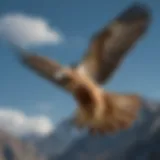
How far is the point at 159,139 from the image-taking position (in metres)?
28.4

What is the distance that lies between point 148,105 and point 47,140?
94.1 feet

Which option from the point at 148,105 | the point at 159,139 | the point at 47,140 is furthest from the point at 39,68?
the point at 47,140

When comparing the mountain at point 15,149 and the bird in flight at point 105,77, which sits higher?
the mountain at point 15,149

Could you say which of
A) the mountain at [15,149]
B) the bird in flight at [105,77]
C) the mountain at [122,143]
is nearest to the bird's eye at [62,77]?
the bird in flight at [105,77]

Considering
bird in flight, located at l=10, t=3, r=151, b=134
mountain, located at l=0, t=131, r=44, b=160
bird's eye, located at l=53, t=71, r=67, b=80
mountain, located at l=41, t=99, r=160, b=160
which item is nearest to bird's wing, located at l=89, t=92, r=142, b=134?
bird in flight, located at l=10, t=3, r=151, b=134

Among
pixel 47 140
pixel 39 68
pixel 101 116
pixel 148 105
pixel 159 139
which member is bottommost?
pixel 101 116

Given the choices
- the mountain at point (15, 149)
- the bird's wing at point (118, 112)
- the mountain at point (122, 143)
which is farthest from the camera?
the mountain at point (15, 149)

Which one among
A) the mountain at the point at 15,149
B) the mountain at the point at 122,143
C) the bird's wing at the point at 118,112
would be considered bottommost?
the bird's wing at the point at 118,112

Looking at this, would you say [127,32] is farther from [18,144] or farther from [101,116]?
[18,144]

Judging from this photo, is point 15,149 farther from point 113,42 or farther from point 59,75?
point 59,75

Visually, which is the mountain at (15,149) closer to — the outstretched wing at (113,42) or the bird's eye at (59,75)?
the outstretched wing at (113,42)

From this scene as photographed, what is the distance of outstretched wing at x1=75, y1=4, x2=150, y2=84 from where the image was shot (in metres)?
1.18

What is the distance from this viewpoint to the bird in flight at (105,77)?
1.16 metres

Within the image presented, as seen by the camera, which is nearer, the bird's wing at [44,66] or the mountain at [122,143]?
the bird's wing at [44,66]
